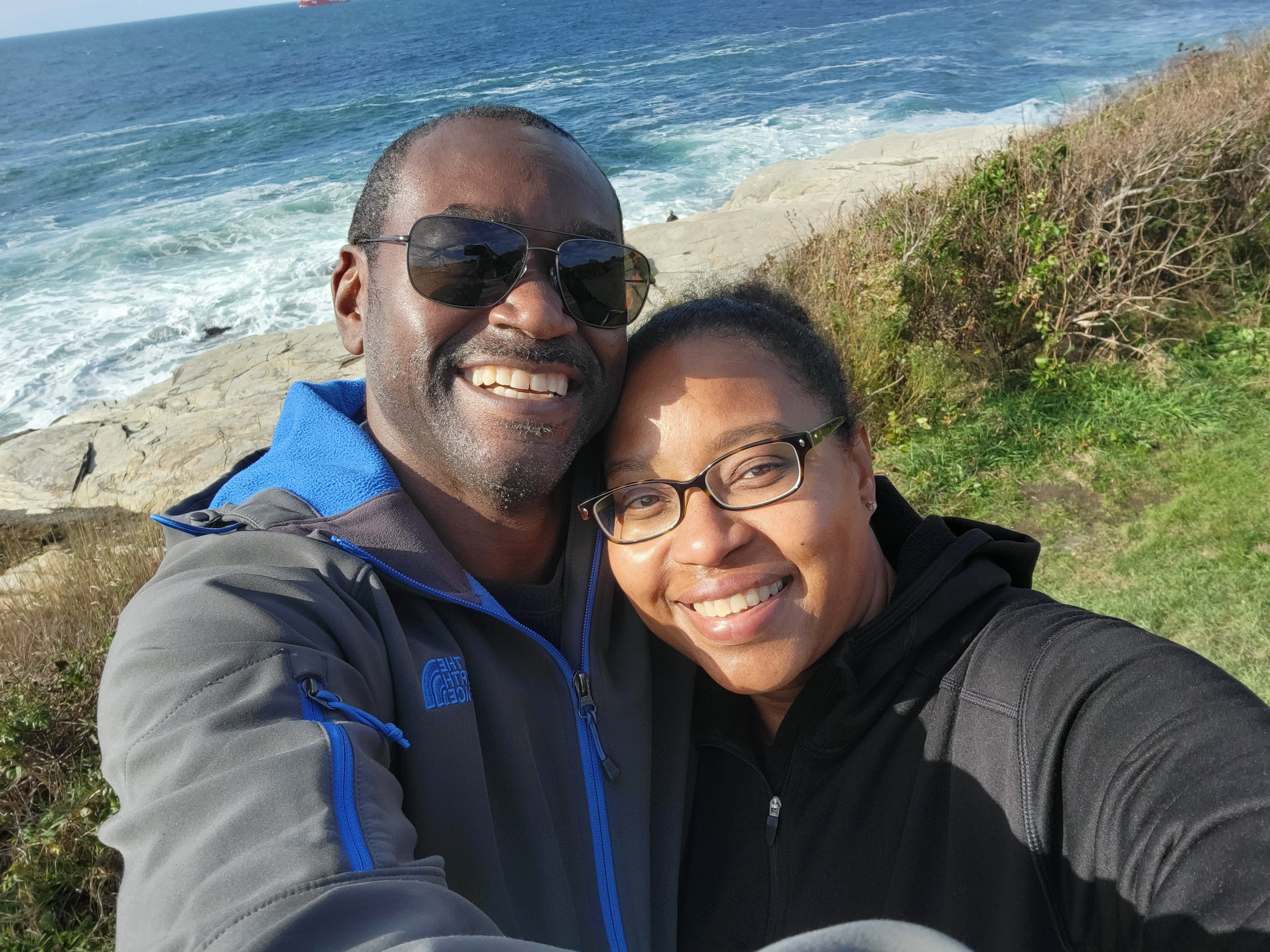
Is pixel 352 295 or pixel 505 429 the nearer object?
pixel 505 429

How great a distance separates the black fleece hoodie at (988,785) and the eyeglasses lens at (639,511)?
1.56 feet

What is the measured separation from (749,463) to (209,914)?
1.33 m

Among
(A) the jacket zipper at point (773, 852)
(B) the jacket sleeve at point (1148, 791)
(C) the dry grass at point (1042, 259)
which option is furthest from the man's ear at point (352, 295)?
(C) the dry grass at point (1042, 259)

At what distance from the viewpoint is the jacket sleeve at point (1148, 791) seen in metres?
1.36

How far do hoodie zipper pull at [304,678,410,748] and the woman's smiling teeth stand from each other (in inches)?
36.3

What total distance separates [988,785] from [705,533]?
29.4 inches

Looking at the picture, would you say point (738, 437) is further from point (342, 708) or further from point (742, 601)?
point (342, 708)

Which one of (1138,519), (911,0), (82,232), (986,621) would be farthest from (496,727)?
(911,0)

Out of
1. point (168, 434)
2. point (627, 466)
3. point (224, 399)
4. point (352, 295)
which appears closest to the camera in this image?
point (627, 466)

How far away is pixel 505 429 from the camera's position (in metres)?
2.20

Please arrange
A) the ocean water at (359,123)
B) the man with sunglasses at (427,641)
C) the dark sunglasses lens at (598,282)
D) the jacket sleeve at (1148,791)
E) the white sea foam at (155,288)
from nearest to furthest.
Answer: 1. the man with sunglasses at (427,641)
2. the jacket sleeve at (1148,791)
3. the dark sunglasses lens at (598,282)
4. the white sea foam at (155,288)
5. the ocean water at (359,123)

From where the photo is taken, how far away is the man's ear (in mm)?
2512

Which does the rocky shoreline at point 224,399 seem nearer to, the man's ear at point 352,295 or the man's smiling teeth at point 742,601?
the man's ear at point 352,295

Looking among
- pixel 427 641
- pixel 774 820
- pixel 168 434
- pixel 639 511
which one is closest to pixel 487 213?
pixel 639 511
